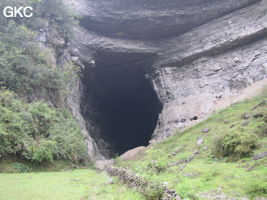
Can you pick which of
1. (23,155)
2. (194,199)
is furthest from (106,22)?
(194,199)

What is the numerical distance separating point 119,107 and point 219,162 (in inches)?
1239

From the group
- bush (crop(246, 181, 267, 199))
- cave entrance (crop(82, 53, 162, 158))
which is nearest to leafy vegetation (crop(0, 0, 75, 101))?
cave entrance (crop(82, 53, 162, 158))

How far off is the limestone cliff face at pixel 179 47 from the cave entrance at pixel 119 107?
28.7 inches

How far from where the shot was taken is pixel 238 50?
29.6 metres

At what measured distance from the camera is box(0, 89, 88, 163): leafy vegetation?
14.5 meters

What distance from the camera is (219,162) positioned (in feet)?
39.8

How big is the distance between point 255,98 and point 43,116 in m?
17.6

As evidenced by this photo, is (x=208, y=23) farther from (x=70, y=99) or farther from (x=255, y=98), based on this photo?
(x=70, y=99)

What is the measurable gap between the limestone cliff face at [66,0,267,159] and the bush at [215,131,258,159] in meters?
13.6

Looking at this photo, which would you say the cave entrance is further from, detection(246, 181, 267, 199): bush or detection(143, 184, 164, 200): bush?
detection(246, 181, 267, 199): bush

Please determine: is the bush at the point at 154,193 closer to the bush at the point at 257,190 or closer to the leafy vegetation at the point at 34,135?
the bush at the point at 257,190

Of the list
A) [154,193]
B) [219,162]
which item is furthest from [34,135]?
[154,193]

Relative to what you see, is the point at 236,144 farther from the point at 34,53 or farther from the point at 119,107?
the point at 119,107

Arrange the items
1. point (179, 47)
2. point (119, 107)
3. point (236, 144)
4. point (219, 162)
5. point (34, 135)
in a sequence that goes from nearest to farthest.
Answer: point (236, 144), point (219, 162), point (34, 135), point (179, 47), point (119, 107)
